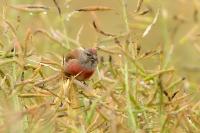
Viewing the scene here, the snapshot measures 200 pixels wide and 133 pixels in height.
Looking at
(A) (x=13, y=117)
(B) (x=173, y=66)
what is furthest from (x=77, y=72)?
(A) (x=13, y=117)

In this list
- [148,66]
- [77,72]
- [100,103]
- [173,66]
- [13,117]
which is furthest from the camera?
[77,72]

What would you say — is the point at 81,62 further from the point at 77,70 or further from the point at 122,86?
the point at 122,86

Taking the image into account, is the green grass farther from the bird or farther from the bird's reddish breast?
the bird

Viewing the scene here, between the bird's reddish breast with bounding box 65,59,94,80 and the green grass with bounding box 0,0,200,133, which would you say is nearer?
the green grass with bounding box 0,0,200,133

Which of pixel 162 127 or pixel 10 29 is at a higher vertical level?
pixel 10 29

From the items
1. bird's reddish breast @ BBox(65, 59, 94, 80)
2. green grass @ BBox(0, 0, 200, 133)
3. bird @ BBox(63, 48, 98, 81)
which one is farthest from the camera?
bird @ BBox(63, 48, 98, 81)

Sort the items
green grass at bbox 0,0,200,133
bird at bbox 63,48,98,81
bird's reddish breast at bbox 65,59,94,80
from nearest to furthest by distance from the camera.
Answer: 1. green grass at bbox 0,0,200,133
2. bird's reddish breast at bbox 65,59,94,80
3. bird at bbox 63,48,98,81

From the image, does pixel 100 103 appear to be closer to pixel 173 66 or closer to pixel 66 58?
pixel 173 66

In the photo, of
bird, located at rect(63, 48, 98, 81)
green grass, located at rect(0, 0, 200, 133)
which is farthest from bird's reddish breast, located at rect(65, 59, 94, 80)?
green grass, located at rect(0, 0, 200, 133)
